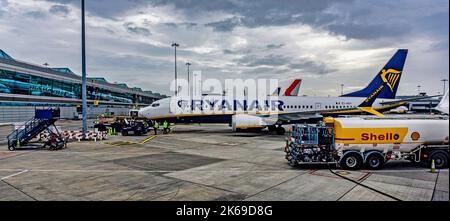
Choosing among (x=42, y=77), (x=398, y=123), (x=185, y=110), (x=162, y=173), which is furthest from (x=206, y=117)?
(x=42, y=77)

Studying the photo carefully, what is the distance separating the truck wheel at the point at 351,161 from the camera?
48.5 ft

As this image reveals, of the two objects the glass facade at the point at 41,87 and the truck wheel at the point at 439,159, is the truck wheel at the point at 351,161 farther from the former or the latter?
the glass facade at the point at 41,87

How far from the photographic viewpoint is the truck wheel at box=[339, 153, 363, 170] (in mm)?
14789

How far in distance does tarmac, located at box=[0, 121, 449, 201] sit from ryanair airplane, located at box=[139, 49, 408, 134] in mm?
16587

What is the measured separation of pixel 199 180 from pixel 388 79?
34.1 metres

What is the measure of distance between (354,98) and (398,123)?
28069 mm

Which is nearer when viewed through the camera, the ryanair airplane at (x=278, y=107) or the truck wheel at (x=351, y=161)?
the truck wheel at (x=351, y=161)

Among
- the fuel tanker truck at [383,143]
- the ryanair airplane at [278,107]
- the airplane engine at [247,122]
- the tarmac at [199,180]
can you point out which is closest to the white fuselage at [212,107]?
the ryanair airplane at [278,107]

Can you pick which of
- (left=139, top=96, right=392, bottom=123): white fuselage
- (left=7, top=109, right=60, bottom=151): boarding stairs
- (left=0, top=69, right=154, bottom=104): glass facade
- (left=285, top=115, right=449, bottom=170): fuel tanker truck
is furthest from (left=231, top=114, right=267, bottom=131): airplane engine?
(left=0, top=69, right=154, bottom=104): glass facade

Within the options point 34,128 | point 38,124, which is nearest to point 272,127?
point 38,124

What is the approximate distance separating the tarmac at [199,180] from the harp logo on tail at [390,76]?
23.5m

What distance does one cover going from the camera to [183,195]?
10594mm

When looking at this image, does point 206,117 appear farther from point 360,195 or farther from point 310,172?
point 360,195

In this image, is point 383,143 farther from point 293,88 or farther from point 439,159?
point 293,88
